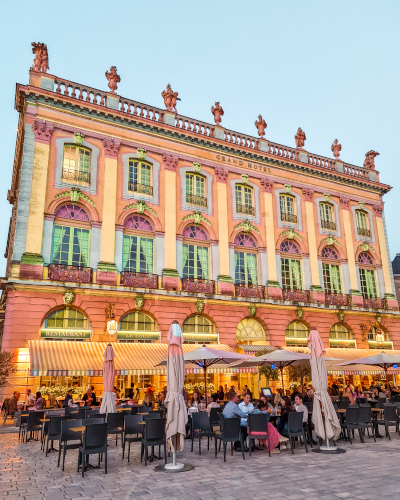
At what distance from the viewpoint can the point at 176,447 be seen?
8.92 m

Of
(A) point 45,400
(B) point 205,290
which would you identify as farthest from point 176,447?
(B) point 205,290

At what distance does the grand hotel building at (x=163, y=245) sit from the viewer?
18.6 metres

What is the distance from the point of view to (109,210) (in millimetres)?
21031

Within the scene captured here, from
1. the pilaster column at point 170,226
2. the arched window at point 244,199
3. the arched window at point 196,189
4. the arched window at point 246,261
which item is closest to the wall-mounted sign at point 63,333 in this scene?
the pilaster column at point 170,226

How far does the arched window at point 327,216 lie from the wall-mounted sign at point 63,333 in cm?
1717

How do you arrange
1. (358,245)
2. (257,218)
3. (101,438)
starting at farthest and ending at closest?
(358,245)
(257,218)
(101,438)

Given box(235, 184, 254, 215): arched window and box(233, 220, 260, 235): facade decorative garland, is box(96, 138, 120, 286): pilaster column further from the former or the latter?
box(235, 184, 254, 215): arched window

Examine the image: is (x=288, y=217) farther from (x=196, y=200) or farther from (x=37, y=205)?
(x=37, y=205)

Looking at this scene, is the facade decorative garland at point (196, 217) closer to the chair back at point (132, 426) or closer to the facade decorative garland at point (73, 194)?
the facade decorative garland at point (73, 194)

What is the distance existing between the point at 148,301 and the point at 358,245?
646 inches

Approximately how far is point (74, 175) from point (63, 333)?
25.1 ft

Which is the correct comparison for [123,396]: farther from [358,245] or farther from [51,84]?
[358,245]

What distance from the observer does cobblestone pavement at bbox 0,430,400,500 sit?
675 centimetres

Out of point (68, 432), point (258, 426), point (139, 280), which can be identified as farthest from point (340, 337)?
point (68, 432)
